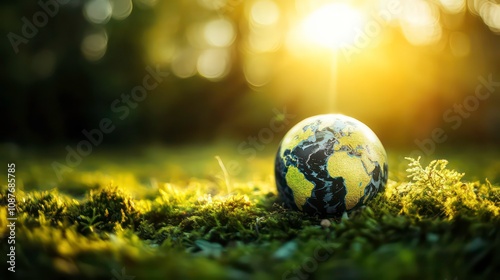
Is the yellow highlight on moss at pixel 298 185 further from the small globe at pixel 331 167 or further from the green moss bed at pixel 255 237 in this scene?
the green moss bed at pixel 255 237

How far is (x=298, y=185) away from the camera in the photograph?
522 centimetres

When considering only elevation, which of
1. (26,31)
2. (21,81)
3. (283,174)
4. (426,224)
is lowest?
(426,224)

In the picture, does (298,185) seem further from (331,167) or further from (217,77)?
(217,77)

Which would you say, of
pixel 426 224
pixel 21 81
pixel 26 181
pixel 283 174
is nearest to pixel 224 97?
pixel 21 81

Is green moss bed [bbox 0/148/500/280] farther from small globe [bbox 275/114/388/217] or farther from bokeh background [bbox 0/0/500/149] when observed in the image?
bokeh background [bbox 0/0/500/149]

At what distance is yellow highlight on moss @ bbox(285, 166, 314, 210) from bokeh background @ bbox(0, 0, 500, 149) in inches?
475

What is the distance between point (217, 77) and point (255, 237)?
682 inches

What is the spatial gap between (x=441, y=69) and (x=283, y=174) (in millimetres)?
14903

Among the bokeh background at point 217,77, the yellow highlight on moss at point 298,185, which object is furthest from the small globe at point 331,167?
the bokeh background at point 217,77

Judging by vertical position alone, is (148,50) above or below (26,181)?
above

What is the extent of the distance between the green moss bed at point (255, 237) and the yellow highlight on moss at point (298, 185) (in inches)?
9.7

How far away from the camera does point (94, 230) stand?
502 centimetres

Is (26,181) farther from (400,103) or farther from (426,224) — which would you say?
(400,103)

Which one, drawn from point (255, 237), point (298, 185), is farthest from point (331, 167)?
point (255, 237)
